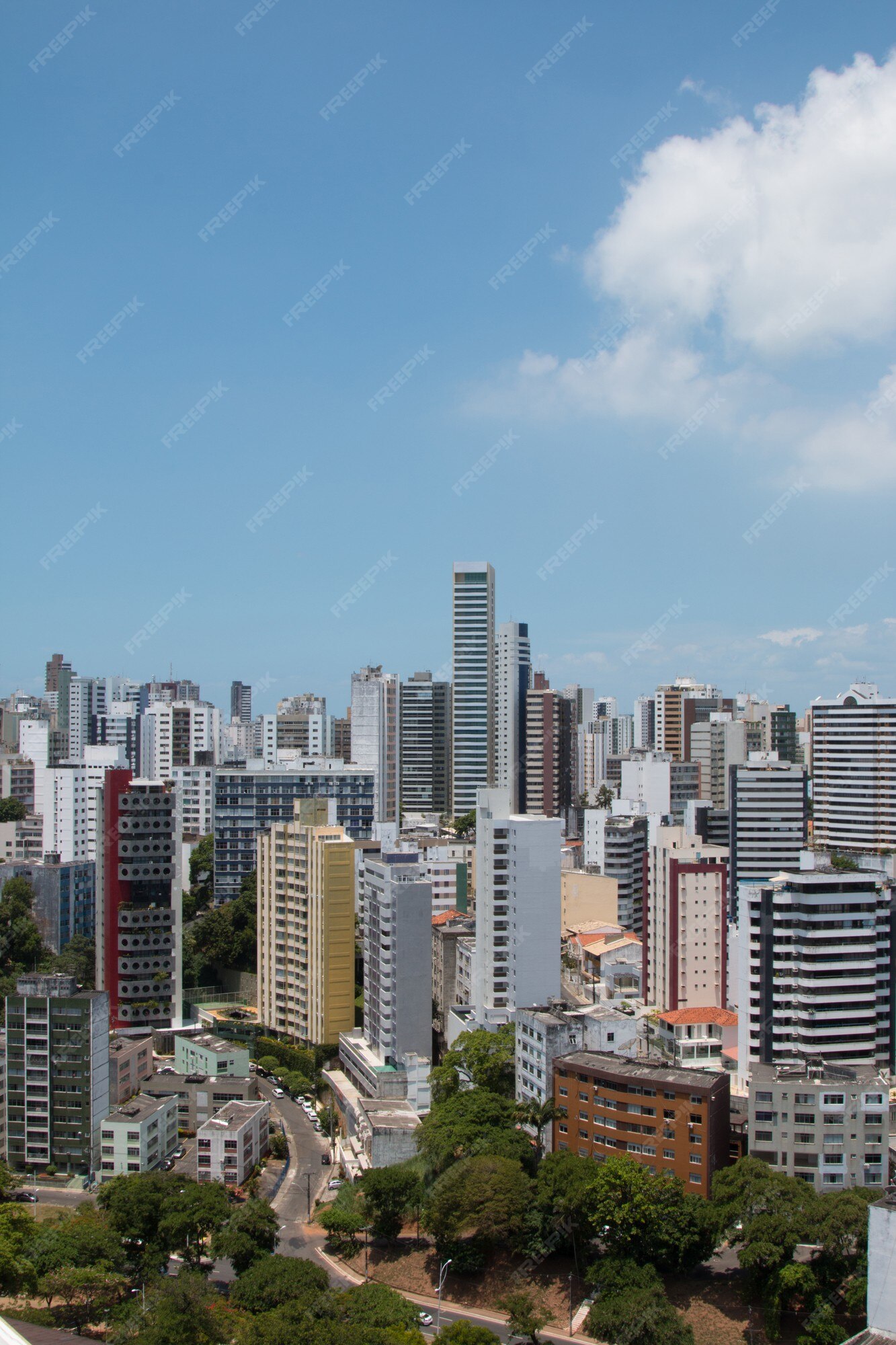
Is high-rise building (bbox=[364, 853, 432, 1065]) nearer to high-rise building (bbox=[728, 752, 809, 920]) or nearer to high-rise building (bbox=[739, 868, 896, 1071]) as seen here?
high-rise building (bbox=[739, 868, 896, 1071])

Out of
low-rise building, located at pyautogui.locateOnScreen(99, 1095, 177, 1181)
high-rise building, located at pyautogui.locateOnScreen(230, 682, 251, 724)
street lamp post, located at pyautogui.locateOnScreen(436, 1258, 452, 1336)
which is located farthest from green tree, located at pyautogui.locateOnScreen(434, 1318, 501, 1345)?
high-rise building, located at pyautogui.locateOnScreen(230, 682, 251, 724)

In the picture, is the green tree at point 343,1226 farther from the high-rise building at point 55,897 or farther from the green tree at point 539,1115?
the high-rise building at point 55,897

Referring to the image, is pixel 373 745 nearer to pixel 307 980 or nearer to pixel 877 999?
pixel 307 980

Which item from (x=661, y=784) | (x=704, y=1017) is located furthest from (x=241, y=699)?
(x=704, y=1017)

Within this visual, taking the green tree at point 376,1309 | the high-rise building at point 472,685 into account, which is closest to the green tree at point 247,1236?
the green tree at point 376,1309

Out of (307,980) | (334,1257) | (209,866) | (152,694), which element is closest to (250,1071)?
(307,980)
